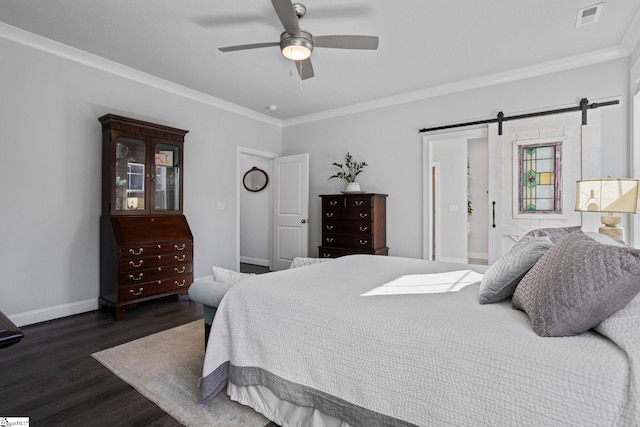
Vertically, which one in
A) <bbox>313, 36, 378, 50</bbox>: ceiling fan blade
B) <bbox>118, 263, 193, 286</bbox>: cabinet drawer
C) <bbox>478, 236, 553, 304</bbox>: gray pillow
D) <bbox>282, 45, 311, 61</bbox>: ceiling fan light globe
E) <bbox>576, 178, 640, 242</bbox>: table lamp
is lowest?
<bbox>118, 263, 193, 286</bbox>: cabinet drawer

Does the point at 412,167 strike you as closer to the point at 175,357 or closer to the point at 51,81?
the point at 175,357

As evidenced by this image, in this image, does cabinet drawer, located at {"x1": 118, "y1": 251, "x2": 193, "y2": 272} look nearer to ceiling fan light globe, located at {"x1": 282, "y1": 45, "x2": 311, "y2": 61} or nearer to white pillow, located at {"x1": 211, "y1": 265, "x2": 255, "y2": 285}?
white pillow, located at {"x1": 211, "y1": 265, "x2": 255, "y2": 285}

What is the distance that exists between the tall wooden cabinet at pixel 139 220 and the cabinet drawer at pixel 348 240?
187 cm

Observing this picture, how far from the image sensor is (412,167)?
459 cm

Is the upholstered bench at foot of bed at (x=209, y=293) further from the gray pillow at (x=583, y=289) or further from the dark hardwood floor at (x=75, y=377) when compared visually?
the gray pillow at (x=583, y=289)

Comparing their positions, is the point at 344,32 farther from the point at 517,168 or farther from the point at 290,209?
the point at 290,209

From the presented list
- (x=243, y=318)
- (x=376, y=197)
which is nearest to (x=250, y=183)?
(x=376, y=197)

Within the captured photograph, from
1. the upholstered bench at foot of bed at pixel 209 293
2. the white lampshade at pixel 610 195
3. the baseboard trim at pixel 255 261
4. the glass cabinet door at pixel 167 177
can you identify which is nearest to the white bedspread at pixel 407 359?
the upholstered bench at foot of bed at pixel 209 293

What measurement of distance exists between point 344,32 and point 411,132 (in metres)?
1.98

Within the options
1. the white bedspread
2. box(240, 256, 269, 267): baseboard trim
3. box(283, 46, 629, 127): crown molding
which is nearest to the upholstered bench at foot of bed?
the white bedspread

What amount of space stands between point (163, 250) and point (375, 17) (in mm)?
3086

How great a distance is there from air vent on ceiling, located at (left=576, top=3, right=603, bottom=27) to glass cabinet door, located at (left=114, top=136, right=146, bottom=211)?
4262mm

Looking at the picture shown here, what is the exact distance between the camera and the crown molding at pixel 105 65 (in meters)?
3.02

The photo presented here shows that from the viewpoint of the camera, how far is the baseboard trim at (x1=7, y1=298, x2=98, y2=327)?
307 centimetres
